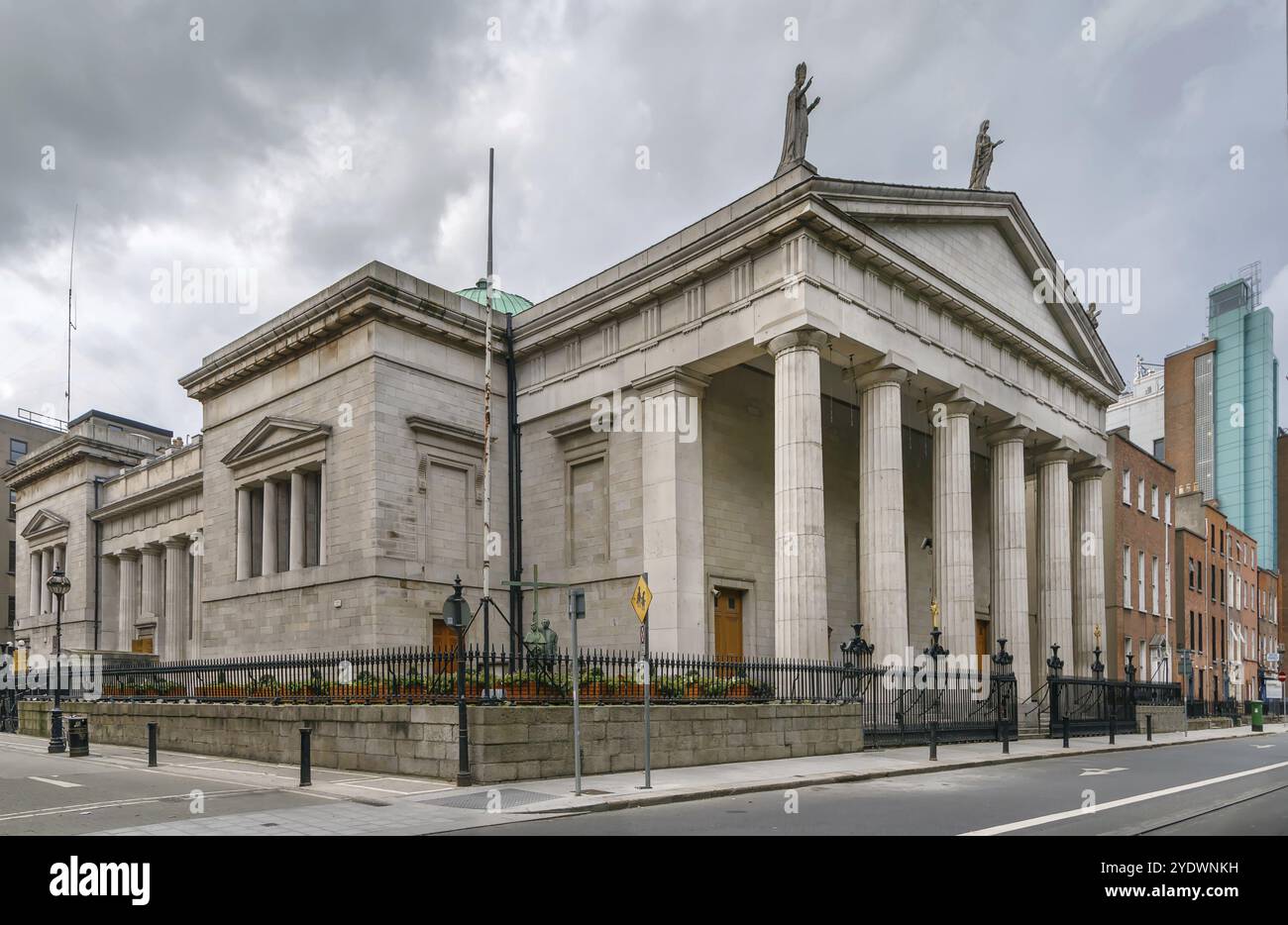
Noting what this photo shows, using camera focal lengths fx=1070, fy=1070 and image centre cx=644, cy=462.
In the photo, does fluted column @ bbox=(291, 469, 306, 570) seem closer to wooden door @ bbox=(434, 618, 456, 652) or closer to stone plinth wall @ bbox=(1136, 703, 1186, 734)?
wooden door @ bbox=(434, 618, 456, 652)

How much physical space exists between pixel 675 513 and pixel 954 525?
9.14 m

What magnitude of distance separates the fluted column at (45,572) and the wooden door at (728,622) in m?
41.9

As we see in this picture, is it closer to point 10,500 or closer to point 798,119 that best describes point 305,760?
point 798,119

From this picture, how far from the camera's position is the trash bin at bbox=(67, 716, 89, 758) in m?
23.6

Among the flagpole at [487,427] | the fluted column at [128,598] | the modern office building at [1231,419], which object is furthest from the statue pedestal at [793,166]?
the modern office building at [1231,419]

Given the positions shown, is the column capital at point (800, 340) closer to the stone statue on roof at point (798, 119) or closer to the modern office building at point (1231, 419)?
the stone statue on roof at point (798, 119)

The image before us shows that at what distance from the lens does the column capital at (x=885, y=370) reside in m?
28.7

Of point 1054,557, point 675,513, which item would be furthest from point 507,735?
point 1054,557

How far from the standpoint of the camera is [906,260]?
29344 millimetres

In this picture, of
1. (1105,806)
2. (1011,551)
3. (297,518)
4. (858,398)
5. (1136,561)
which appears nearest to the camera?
(1105,806)

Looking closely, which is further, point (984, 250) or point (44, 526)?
point (44, 526)

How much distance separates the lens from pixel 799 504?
25734 millimetres
